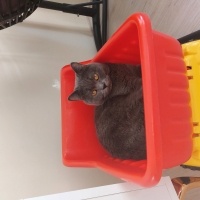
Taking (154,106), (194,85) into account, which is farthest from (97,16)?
(154,106)

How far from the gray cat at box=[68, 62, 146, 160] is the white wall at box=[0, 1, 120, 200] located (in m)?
0.28

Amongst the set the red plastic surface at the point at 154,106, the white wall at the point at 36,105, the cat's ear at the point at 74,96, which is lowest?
the white wall at the point at 36,105

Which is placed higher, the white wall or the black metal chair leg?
the black metal chair leg

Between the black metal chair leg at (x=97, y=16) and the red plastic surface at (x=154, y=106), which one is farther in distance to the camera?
the black metal chair leg at (x=97, y=16)

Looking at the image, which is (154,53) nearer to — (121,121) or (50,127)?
(121,121)

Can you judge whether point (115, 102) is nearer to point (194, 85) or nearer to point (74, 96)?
point (74, 96)

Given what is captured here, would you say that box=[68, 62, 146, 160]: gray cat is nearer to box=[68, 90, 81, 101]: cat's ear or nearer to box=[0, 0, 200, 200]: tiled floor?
box=[68, 90, 81, 101]: cat's ear

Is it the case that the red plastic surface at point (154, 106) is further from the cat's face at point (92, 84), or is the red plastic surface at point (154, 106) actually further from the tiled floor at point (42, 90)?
the tiled floor at point (42, 90)

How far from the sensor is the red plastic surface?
608mm

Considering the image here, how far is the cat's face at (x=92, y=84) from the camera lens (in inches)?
37.9

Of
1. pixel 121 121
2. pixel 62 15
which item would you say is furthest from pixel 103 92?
pixel 62 15

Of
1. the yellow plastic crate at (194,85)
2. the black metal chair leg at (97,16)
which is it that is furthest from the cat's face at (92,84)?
the black metal chair leg at (97,16)

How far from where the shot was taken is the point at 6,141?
1.09m

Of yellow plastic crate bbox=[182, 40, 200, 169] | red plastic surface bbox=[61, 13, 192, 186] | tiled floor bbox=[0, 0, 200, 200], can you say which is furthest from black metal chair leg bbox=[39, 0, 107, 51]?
yellow plastic crate bbox=[182, 40, 200, 169]
